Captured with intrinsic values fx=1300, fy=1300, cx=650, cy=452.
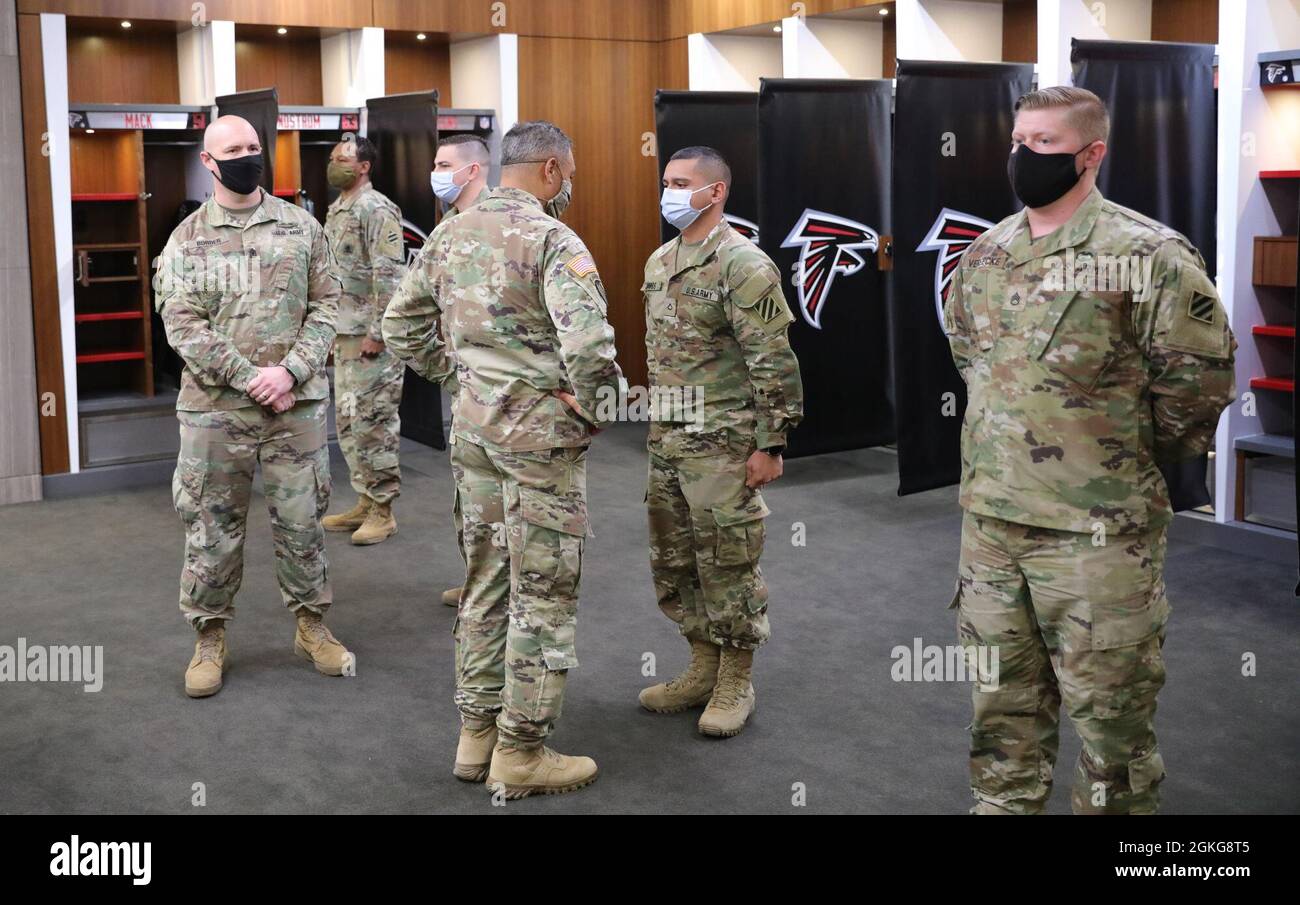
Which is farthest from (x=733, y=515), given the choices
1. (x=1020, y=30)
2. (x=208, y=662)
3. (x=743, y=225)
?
(x=1020, y=30)

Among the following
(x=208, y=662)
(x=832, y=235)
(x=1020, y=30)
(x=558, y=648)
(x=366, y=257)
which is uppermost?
(x=1020, y=30)

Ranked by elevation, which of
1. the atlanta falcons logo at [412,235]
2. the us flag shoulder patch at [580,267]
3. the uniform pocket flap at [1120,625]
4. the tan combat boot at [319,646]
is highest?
the atlanta falcons logo at [412,235]

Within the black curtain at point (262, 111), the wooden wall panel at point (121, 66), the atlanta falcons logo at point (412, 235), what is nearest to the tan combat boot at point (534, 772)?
the black curtain at point (262, 111)

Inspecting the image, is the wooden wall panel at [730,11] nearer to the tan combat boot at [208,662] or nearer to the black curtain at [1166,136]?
the black curtain at [1166,136]

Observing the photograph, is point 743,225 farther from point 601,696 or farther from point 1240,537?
point 601,696

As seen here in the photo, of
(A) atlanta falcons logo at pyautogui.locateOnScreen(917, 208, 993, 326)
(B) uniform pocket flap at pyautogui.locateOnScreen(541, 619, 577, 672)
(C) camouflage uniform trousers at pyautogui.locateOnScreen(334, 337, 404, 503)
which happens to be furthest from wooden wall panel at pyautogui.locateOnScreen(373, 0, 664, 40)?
(B) uniform pocket flap at pyautogui.locateOnScreen(541, 619, 577, 672)

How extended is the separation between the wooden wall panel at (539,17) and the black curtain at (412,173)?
96cm

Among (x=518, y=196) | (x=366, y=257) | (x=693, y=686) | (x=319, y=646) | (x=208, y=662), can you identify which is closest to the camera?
(x=518, y=196)

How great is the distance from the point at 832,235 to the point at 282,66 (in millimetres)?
4074

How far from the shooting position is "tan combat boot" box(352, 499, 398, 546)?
6.34m

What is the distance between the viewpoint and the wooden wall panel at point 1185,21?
6531 mm

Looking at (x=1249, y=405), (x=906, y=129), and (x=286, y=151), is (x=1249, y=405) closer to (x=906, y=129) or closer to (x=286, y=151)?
(x=906, y=129)

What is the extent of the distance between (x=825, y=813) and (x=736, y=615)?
0.72 m

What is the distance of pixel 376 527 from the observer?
643 centimetres
